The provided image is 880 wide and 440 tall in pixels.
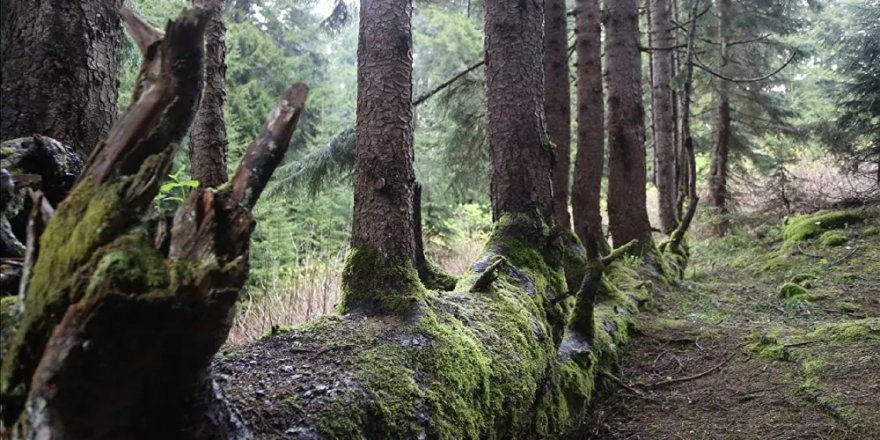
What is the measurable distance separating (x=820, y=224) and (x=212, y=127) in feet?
34.1

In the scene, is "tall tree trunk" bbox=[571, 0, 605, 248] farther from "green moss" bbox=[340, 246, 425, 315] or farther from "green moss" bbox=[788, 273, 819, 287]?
"green moss" bbox=[340, 246, 425, 315]

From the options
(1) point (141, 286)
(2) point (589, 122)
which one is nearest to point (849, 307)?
(2) point (589, 122)

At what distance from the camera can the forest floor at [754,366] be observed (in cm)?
356

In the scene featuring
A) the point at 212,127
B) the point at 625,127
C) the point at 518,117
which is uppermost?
the point at 625,127

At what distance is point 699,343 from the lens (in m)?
5.21

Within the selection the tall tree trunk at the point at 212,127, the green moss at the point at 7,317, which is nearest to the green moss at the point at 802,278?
the tall tree trunk at the point at 212,127

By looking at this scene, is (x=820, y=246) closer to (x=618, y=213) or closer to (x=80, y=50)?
(x=618, y=213)

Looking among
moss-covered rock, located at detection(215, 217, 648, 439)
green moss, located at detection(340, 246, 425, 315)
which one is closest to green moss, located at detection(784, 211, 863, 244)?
moss-covered rock, located at detection(215, 217, 648, 439)

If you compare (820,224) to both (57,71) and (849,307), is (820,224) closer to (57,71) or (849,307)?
(849,307)

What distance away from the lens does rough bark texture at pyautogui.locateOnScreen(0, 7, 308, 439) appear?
4.03 ft

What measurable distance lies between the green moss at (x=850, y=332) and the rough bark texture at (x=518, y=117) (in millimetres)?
2441

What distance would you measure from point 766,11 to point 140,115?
15.1 meters

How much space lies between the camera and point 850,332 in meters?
4.54

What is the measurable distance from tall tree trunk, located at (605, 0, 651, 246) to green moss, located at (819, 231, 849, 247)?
3.27 m
